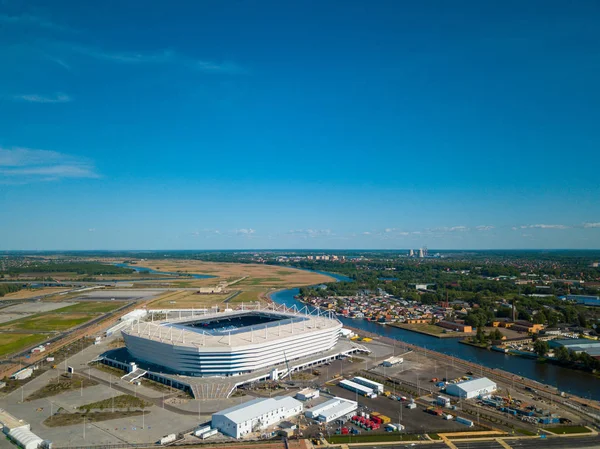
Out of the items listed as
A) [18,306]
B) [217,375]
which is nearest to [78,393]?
[217,375]

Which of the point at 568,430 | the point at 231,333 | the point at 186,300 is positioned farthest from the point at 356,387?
the point at 186,300

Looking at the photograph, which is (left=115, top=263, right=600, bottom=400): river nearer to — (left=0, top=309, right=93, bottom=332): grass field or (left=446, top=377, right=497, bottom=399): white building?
(left=446, top=377, right=497, bottom=399): white building

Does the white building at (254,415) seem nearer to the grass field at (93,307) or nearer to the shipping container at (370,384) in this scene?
the shipping container at (370,384)

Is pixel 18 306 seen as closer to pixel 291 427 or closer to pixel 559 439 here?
pixel 291 427

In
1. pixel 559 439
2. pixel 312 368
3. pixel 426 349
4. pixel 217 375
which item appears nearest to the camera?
pixel 559 439

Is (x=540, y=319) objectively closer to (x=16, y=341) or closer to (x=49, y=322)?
(x=16, y=341)

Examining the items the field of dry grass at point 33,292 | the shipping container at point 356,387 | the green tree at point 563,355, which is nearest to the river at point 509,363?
the green tree at point 563,355

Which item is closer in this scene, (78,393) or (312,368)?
(78,393)
